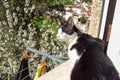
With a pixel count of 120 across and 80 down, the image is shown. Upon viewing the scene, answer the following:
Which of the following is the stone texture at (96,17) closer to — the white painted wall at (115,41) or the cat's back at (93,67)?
the white painted wall at (115,41)

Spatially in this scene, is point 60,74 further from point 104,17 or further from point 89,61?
point 104,17

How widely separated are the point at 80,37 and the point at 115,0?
1051 mm

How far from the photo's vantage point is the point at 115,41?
10.5 ft

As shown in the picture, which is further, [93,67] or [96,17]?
Answer: [96,17]

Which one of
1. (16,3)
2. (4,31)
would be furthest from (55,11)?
(4,31)

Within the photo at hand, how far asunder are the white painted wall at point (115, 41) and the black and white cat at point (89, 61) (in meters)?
0.56

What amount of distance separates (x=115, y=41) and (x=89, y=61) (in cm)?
102

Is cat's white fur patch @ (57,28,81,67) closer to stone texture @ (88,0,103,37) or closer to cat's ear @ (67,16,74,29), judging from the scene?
cat's ear @ (67,16,74,29)

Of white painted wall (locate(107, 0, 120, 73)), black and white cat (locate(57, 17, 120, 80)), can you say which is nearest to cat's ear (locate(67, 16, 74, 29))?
black and white cat (locate(57, 17, 120, 80))

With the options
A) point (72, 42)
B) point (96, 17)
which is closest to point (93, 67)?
point (72, 42)

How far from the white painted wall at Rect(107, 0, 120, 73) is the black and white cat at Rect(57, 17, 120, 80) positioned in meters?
0.56

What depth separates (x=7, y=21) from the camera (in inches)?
166

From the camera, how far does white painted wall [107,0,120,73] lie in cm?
314

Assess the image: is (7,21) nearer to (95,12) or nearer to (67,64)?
(95,12)
